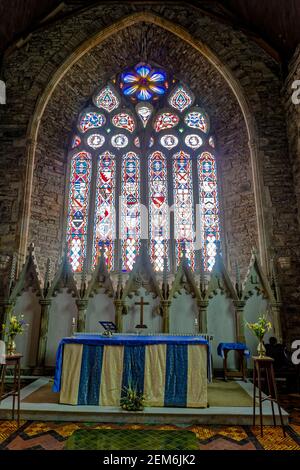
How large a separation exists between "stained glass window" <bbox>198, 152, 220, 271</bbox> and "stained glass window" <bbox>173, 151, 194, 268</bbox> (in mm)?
327

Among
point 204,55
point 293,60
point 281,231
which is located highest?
point 204,55

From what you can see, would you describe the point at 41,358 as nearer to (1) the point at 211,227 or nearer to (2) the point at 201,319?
(2) the point at 201,319

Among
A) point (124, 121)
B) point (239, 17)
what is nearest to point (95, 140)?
point (124, 121)

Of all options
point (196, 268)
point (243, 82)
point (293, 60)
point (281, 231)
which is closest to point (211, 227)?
point (196, 268)

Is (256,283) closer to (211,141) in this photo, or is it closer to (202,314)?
(202,314)

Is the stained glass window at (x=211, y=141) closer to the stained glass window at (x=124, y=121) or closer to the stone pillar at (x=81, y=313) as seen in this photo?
the stained glass window at (x=124, y=121)

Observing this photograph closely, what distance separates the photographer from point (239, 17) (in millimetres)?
9336

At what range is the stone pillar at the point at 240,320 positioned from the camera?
21.8 feet

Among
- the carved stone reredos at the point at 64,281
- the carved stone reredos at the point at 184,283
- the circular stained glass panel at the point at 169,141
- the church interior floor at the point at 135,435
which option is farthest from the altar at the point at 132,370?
the circular stained glass panel at the point at 169,141

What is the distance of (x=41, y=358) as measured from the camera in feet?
21.6

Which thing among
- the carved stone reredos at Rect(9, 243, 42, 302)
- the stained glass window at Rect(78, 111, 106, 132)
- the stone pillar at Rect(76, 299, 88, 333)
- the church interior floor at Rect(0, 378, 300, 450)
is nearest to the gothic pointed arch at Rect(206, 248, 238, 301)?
the stone pillar at Rect(76, 299, 88, 333)

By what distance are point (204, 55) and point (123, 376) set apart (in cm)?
899

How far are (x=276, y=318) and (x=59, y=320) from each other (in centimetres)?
472

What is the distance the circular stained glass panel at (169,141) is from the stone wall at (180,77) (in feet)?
4.63
